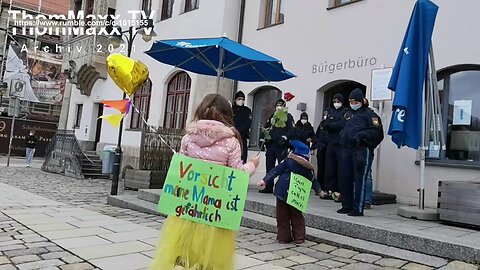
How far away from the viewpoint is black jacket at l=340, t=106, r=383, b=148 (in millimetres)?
6109

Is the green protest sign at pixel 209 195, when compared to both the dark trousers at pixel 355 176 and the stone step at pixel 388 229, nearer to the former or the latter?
the stone step at pixel 388 229

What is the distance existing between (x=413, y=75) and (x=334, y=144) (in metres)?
1.93

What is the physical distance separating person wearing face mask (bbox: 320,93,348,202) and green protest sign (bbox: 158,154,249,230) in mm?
4456

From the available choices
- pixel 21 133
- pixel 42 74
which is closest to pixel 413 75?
pixel 21 133

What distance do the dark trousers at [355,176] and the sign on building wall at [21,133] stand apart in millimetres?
25590

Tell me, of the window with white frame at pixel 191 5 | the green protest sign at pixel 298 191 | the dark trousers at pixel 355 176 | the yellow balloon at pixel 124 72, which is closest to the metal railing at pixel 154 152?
the yellow balloon at pixel 124 72

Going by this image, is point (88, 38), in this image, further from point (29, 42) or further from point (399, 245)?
point (29, 42)

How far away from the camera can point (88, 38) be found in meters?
18.1

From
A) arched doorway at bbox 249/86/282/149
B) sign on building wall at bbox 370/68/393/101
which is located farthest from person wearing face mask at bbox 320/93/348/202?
arched doorway at bbox 249/86/282/149

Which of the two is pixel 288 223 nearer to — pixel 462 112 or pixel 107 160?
pixel 462 112

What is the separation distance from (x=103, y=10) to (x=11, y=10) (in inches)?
757

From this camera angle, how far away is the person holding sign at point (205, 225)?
309 centimetres

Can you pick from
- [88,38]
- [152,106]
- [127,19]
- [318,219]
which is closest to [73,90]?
[88,38]

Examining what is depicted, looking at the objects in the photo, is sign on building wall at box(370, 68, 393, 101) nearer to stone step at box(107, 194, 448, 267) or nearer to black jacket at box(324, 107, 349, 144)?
black jacket at box(324, 107, 349, 144)
